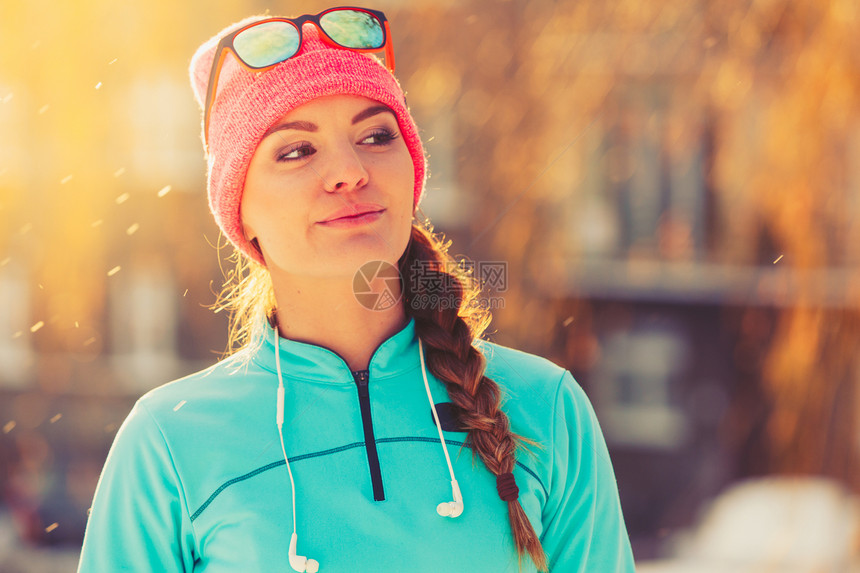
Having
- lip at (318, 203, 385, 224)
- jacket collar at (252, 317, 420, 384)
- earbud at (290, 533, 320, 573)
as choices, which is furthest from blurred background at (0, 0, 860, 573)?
earbud at (290, 533, 320, 573)

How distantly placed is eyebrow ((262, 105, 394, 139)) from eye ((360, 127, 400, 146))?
0.11 feet

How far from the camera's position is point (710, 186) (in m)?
7.66

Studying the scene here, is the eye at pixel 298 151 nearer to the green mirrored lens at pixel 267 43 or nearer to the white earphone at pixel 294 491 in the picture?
the green mirrored lens at pixel 267 43

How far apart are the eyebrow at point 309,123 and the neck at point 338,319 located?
12.0 inches

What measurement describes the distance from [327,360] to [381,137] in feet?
1.56

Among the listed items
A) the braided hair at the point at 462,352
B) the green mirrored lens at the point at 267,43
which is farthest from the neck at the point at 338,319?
the green mirrored lens at the point at 267,43

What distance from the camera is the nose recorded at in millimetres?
1400

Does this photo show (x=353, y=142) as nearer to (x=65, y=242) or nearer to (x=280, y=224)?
(x=280, y=224)

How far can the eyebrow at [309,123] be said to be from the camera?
4.87ft

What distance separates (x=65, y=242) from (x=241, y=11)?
2.98m

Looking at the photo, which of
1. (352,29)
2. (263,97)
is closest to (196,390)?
(263,97)

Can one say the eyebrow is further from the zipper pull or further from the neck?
the zipper pull

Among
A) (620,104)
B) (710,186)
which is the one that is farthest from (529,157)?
(710,186)

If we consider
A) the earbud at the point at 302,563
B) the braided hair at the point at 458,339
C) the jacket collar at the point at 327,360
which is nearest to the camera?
the earbud at the point at 302,563
